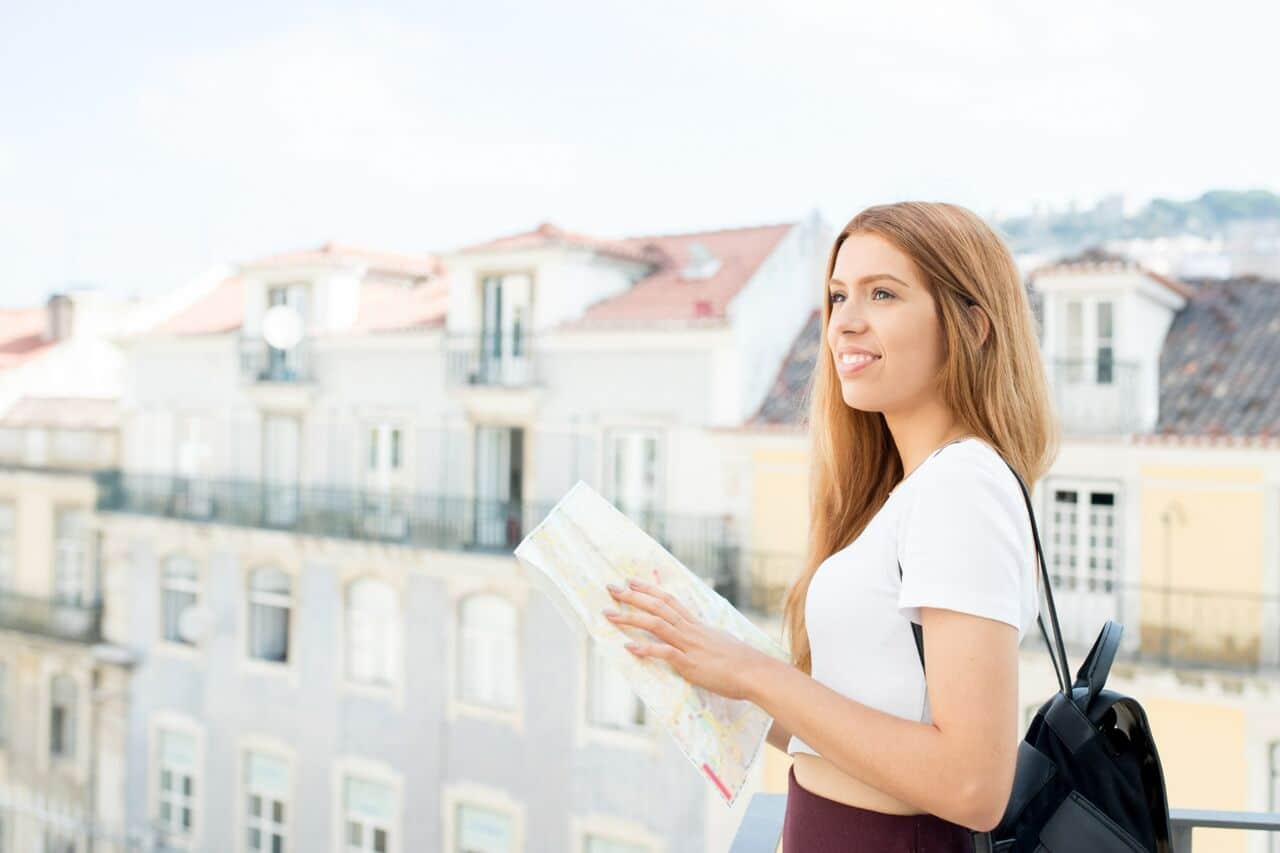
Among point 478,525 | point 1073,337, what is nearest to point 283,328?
point 478,525

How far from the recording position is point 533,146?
6506 cm

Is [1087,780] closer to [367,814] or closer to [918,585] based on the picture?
[918,585]

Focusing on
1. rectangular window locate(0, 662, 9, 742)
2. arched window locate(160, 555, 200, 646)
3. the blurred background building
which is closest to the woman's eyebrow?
the blurred background building

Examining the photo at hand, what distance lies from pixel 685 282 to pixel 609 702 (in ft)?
16.3

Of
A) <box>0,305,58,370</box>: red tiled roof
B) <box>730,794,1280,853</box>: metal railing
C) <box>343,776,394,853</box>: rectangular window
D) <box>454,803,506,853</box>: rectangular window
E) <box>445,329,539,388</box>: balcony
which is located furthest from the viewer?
<box>0,305,58,370</box>: red tiled roof

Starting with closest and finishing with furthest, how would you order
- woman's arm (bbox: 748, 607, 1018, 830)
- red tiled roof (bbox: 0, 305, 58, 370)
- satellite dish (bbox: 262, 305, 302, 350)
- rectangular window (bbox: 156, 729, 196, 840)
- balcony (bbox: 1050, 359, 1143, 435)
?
woman's arm (bbox: 748, 607, 1018, 830)
balcony (bbox: 1050, 359, 1143, 435)
satellite dish (bbox: 262, 305, 302, 350)
rectangular window (bbox: 156, 729, 196, 840)
red tiled roof (bbox: 0, 305, 58, 370)

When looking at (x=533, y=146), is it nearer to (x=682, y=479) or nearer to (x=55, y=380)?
(x=55, y=380)

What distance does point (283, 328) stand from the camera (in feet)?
53.3

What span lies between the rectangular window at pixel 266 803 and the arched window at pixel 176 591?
7.12 feet

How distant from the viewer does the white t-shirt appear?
1201 mm

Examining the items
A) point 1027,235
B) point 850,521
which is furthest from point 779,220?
point 1027,235

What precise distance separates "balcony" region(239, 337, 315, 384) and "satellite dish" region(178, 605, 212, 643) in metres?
3.26

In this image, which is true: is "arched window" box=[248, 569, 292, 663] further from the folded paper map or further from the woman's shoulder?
the woman's shoulder

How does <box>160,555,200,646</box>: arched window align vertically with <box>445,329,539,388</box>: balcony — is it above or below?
below
